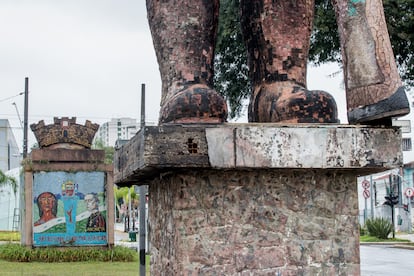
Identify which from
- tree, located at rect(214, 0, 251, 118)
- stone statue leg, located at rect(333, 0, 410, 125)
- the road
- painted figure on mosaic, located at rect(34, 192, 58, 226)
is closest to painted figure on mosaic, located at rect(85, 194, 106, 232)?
painted figure on mosaic, located at rect(34, 192, 58, 226)

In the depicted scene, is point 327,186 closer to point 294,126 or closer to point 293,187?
point 293,187

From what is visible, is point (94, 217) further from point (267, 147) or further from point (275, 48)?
point (267, 147)

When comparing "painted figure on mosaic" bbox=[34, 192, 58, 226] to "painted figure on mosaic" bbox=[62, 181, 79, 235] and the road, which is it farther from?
the road

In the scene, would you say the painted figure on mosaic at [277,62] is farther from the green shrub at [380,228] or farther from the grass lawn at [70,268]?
the green shrub at [380,228]

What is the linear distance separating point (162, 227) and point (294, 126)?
2.33 ft

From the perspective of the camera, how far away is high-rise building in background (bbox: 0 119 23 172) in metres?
39.7

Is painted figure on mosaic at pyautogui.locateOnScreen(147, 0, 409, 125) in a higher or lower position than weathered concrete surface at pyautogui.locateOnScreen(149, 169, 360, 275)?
higher

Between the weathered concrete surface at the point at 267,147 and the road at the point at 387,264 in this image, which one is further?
the road at the point at 387,264

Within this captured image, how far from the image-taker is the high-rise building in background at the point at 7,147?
130ft

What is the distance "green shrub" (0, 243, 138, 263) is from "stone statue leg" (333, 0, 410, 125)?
10.4m

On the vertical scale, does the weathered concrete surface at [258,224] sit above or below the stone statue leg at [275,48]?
below

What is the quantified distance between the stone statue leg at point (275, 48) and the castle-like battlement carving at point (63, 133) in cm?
1036

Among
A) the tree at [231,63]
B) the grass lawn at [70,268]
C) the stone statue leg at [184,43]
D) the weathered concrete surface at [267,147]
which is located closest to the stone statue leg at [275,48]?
the stone statue leg at [184,43]

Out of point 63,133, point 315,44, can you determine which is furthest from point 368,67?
point 63,133
